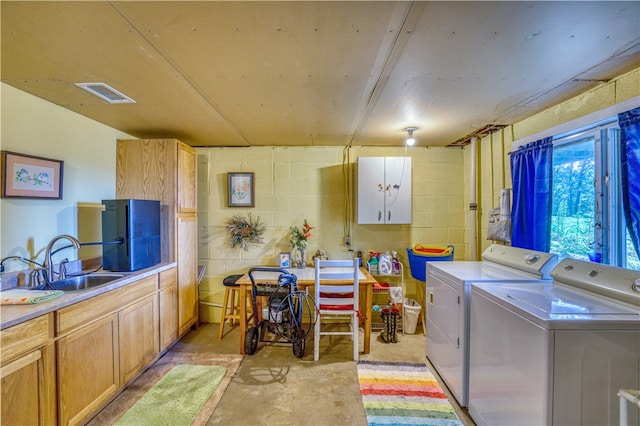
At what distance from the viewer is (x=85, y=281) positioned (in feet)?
7.30

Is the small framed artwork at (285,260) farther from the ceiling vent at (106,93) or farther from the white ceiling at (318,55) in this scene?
the ceiling vent at (106,93)

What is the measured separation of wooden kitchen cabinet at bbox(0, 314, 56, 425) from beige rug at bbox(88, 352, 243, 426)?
449 mm

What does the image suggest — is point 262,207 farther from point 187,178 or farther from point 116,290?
point 116,290

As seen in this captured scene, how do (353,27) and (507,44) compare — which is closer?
(353,27)

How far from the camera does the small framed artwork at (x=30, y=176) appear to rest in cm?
183

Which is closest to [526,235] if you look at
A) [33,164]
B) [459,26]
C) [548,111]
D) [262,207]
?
[548,111]

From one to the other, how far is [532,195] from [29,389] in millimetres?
3564

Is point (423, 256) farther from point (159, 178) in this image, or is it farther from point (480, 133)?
point (159, 178)

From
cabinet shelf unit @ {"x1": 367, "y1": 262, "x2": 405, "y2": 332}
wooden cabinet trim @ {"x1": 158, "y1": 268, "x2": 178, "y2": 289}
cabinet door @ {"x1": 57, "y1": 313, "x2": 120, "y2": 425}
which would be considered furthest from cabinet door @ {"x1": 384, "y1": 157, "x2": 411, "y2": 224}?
cabinet door @ {"x1": 57, "y1": 313, "x2": 120, "y2": 425}

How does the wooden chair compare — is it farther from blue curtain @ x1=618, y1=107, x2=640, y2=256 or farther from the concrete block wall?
blue curtain @ x1=618, y1=107, x2=640, y2=256

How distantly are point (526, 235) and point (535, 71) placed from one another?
4.40ft

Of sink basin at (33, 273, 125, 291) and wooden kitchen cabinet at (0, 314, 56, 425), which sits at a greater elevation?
sink basin at (33, 273, 125, 291)

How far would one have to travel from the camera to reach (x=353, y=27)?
1252 millimetres

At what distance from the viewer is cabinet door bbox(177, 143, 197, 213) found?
290 cm
